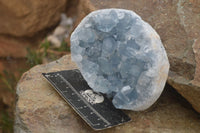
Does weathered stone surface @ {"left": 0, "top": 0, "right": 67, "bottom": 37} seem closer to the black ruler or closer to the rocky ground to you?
the rocky ground

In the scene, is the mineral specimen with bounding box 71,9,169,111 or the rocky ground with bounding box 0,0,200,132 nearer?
the mineral specimen with bounding box 71,9,169,111

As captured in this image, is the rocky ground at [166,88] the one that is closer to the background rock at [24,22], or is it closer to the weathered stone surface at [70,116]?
the weathered stone surface at [70,116]

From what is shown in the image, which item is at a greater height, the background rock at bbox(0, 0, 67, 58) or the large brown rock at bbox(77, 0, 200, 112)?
the large brown rock at bbox(77, 0, 200, 112)

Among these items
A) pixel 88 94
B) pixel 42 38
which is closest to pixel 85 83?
pixel 88 94

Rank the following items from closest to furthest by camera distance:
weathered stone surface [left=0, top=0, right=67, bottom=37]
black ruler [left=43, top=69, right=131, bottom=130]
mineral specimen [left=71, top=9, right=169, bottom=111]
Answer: mineral specimen [left=71, top=9, right=169, bottom=111]
black ruler [left=43, top=69, right=131, bottom=130]
weathered stone surface [left=0, top=0, right=67, bottom=37]

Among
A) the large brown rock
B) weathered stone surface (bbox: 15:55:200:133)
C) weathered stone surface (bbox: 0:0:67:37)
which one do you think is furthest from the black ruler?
weathered stone surface (bbox: 0:0:67:37)

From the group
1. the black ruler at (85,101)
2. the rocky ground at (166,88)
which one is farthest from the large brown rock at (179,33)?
the black ruler at (85,101)
